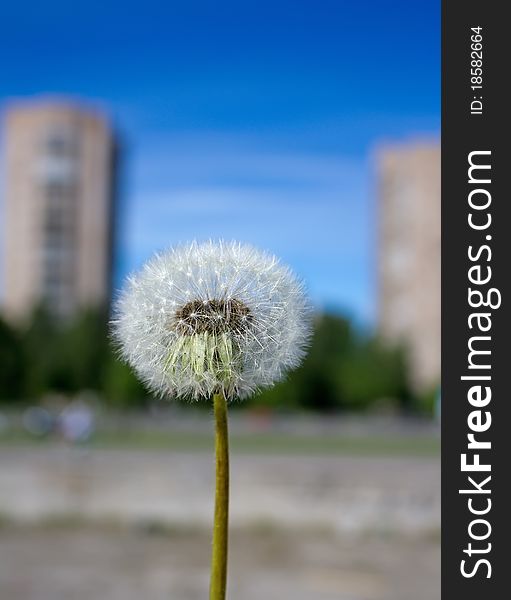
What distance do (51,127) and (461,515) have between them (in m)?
67.6

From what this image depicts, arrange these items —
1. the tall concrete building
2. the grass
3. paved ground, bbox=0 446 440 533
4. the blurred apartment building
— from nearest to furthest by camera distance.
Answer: paved ground, bbox=0 446 440 533
the grass
the blurred apartment building
the tall concrete building

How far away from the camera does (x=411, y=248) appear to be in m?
61.9

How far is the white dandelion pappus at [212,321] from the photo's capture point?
1.27 m

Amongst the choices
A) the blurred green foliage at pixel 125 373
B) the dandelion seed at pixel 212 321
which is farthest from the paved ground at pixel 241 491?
the blurred green foliage at pixel 125 373

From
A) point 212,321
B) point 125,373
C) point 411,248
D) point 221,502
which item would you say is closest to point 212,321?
point 212,321

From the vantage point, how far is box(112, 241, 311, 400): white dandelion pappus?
1.27 meters

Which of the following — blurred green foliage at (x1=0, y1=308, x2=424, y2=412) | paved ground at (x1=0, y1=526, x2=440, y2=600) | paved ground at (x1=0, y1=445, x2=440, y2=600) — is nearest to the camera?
paved ground at (x1=0, y1=526, x2=440, y2=600)

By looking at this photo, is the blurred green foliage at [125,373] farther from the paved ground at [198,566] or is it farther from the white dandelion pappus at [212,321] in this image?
the white dandelion pappus at [212,321]

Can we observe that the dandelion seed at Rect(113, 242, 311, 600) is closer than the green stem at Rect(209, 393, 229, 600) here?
No

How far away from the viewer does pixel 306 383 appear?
46000 millimetres

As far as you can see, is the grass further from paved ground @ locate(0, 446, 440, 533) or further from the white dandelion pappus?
the white dandelion pappus

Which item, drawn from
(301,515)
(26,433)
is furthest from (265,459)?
(26,433)

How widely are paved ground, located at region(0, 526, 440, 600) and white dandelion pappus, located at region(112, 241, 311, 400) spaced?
9952mm

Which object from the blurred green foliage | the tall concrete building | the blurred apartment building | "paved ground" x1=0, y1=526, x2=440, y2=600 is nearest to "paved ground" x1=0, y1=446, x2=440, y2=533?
"paved ground" x1=0, y1=526, x2=440, y2=600
